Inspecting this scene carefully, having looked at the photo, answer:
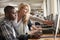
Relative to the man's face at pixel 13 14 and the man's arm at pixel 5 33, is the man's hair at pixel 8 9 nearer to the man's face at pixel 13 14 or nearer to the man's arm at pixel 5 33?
the man's face at pixel 13 14

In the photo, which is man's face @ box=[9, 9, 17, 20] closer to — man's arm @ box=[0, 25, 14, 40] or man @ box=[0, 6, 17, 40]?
man @ box=[0, 6, 17, 40]

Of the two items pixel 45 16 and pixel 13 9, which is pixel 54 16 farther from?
pixel 13 9

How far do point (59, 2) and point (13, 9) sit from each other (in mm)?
407

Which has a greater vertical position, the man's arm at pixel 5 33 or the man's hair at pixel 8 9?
the man's hair at pixel 8 9

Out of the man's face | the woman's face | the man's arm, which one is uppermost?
the woman's face

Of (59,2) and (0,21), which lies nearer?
(0,21)

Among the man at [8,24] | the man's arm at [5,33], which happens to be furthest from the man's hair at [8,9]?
the man's arm at [5,33]

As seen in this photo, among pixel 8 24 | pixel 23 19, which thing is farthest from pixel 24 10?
pixel 8 24

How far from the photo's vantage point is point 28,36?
4.37 feet

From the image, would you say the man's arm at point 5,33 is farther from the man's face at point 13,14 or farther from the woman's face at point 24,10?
the woman's face at point 24,10

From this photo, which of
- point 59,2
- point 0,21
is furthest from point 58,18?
point 0,21

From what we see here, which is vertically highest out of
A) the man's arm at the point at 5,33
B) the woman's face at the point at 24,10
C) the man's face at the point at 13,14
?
the woman's face at the point at 24,10

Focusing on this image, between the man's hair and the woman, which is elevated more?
the man's hair

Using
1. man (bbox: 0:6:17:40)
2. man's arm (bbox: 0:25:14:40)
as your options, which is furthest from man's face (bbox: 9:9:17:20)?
man's arm (bbox: 0:25:14:40)
